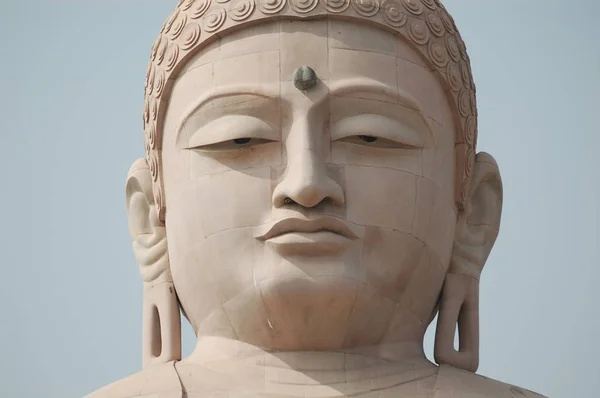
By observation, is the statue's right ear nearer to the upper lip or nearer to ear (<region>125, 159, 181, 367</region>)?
ear (<region>125, 159, 181, 367</region>)

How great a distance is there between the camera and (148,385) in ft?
61.9

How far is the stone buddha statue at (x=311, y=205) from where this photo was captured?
18.5m

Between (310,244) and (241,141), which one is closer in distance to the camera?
(310,244)

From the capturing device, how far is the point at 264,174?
18.7m

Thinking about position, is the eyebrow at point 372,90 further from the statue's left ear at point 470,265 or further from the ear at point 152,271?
the ear at point 152,271

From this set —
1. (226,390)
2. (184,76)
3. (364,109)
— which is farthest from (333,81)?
(226,390)

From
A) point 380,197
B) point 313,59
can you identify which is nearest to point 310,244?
point 380,197

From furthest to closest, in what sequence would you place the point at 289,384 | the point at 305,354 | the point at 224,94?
the point at 224,94 < the point at 305,354 < the point at 289,384

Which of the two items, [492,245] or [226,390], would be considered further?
[492,245]

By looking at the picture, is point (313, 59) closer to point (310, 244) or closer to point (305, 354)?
point (310, 244)

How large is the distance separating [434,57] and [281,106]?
71.2 inches

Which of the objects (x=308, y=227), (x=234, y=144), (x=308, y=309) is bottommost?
(x=308, y=309)

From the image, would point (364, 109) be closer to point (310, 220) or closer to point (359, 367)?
point (310, 220)

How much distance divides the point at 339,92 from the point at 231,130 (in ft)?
3.61
